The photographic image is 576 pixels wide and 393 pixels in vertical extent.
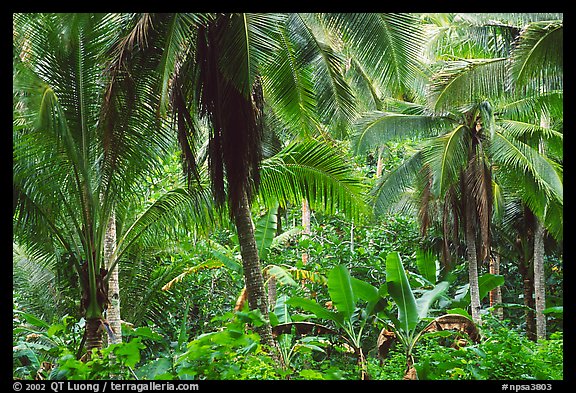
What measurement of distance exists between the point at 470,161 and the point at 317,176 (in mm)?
→ 5666

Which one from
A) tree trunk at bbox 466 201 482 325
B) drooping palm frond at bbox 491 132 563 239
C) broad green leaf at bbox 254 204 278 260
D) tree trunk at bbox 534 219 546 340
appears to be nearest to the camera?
broad green leaf at bbox 254 204 278 260

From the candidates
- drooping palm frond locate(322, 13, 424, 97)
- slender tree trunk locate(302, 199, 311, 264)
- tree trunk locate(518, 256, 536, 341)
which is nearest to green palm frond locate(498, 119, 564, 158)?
tree trunk locate(518, 256, 536, 341)

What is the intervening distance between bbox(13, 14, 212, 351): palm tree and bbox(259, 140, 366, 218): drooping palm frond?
1557 millimetres

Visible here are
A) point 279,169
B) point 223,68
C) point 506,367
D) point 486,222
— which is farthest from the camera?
point 486,222

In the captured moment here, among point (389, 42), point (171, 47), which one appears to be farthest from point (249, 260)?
point (389, 42)

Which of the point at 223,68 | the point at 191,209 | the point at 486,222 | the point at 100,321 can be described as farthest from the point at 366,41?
the point at 486,222

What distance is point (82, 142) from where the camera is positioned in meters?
6.88

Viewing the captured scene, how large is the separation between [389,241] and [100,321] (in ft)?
36.3

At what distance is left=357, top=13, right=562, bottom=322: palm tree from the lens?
11289 mm

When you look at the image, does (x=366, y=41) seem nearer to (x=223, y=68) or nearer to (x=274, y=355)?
(x=223, y=68)

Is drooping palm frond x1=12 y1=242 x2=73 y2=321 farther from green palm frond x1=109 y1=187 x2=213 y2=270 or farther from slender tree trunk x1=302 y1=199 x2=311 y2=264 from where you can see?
slender tree trunk x1=302 y1=199 x2=311 y2=264

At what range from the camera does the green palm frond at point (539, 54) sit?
679cm

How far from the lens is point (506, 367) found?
6.07 meters

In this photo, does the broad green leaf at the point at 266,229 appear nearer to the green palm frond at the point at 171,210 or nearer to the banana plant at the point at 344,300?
the green palm frond at the point at 171,210
